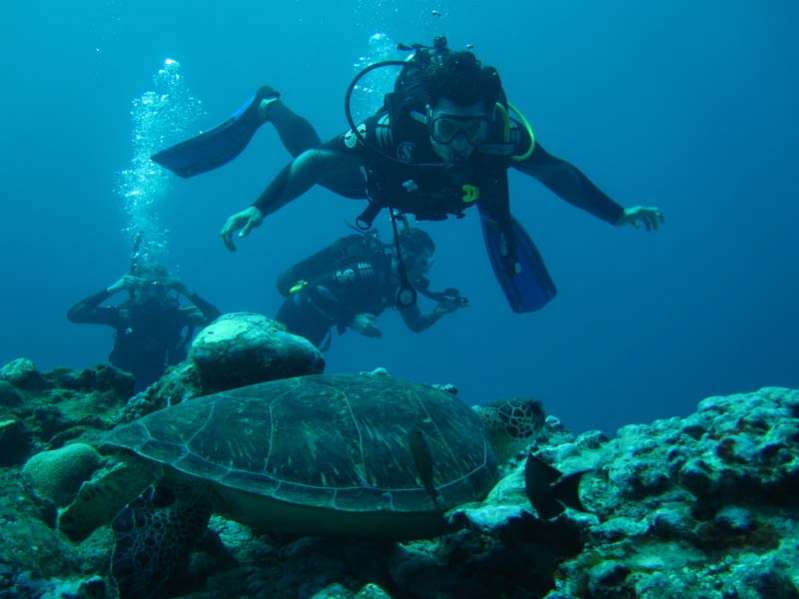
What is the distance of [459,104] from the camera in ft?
16.4

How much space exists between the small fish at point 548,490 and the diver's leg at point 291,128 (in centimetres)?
683

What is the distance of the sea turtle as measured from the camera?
6.78 feet

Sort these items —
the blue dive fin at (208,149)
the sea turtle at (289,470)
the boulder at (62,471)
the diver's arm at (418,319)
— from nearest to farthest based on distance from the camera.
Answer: the sea turtle at (289,470) < the boulder at (62,471) < the blue dive fin at (208,149) < the diver's arm at (418,319)

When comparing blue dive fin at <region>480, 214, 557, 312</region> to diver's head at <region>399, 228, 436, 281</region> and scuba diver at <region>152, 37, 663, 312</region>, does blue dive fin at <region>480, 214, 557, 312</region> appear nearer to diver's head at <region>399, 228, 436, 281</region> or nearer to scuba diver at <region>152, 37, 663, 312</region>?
scuba diver at <region>152, 37, 663, 312</region>

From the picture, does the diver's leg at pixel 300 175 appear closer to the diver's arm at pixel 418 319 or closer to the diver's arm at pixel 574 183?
the diver's arm at pixel 574 183

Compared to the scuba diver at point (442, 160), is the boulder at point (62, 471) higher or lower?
lower

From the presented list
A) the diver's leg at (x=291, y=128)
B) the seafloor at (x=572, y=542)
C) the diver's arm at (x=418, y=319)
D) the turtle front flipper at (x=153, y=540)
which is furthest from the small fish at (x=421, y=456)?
the diver's arm at (x=418, y=319)

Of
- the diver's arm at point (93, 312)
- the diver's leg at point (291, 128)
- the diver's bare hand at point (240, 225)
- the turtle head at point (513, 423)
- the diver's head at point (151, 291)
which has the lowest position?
the turtle head at point (513, 423)

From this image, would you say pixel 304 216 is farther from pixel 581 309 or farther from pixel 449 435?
pixel 449 435

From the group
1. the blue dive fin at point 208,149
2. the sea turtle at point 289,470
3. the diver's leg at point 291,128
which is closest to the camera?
the sea turtle at point 289,470

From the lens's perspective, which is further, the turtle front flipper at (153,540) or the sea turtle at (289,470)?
the sea turtle at (289,470)

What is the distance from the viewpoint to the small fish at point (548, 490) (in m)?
1.70

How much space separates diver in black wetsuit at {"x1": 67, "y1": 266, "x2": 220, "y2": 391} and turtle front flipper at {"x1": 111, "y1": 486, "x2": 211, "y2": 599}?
25.2 ft

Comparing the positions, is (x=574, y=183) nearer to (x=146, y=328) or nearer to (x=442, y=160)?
(x=442, y=160)
